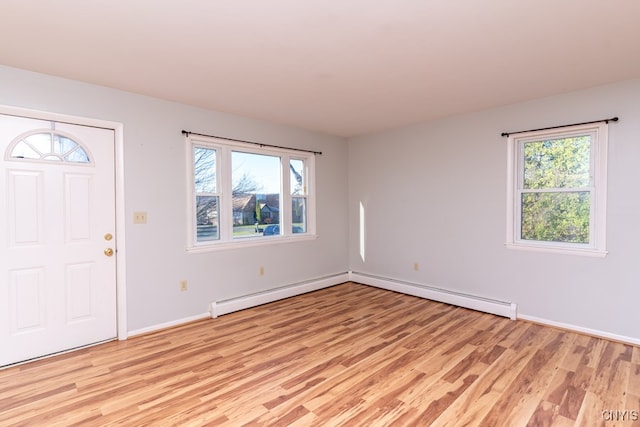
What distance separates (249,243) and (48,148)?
2.24m

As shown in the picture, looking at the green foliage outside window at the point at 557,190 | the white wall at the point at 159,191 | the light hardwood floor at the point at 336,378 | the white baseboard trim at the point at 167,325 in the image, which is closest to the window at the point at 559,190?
the green foliage outside window at the point at 557,190

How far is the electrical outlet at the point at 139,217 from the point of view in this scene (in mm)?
3324

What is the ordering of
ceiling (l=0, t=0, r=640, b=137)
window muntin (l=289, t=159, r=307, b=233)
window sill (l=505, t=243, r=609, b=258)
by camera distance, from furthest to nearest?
1. window muntin (l=289, t=159, r=307, b=233)
2. window sill (l=505, t=243, r=609, b=258)
3. ceiling (l=0, t=0, r=640, b=137)

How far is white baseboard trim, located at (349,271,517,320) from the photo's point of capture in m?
3.76

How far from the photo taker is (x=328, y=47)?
2367mm

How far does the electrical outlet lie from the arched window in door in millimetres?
630

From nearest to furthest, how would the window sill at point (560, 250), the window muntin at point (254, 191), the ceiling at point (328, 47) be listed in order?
the ceiling at point (328, 47) < the window sill at point (560, 250) < the window muntin at point (254, 191)

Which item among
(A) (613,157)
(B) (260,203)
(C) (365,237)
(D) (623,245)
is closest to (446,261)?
(C) (365,237)

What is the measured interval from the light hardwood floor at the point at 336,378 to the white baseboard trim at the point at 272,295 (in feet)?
0.89

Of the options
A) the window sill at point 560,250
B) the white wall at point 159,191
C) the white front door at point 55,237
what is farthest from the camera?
the window sill at point 560,250

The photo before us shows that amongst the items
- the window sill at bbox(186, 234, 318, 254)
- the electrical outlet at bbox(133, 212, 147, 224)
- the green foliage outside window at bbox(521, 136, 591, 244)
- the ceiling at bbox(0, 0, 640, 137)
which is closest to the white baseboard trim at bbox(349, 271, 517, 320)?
the green foliage outside window at bbox(521, 136, 591, 244)

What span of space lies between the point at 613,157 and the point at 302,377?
3479mm

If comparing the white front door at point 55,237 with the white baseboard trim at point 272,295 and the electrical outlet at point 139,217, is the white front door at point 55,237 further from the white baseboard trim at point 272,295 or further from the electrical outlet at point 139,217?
the white baseboard trim at point 272,295

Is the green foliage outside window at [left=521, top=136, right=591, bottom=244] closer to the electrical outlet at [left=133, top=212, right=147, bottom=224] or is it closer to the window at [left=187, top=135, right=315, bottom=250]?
the window at [left=187, top=135, right=315, bottom=250]
